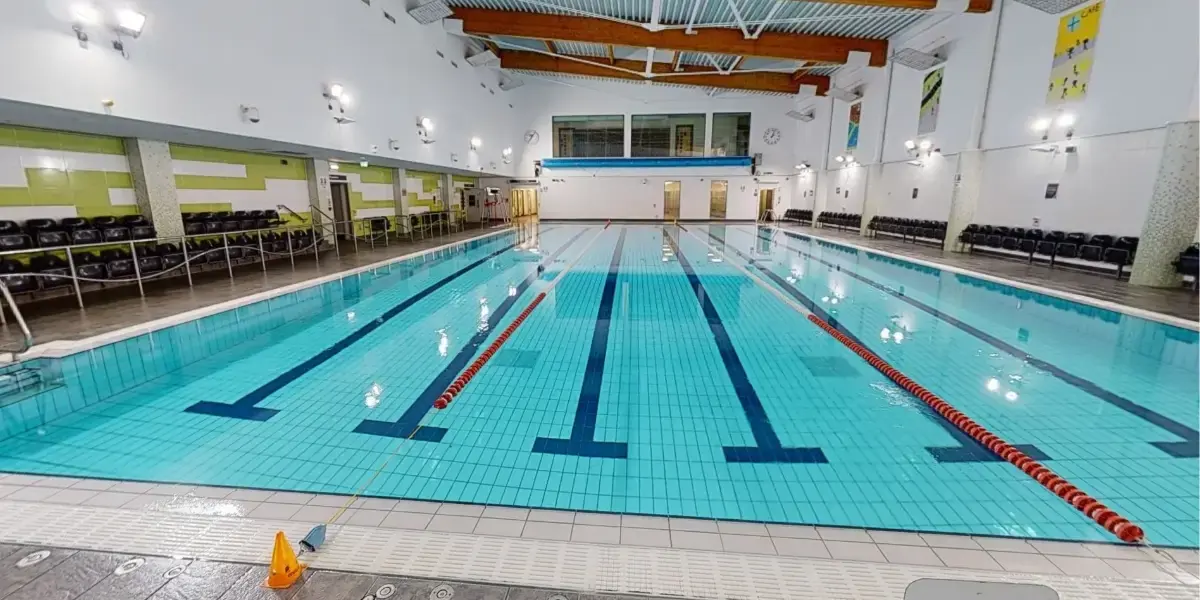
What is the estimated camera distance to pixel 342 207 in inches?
444

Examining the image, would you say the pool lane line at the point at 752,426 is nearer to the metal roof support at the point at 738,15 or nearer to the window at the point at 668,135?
the metal roof support at the point at 738,15

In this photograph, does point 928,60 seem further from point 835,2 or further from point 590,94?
point 590,94

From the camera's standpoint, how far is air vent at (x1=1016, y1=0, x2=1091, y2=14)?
278 inches

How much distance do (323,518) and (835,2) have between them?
10469 mm

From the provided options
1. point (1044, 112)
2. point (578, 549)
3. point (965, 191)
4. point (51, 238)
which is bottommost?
point (578, 549)

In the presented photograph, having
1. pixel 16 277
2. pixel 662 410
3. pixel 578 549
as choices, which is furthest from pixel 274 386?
pixel 16 277

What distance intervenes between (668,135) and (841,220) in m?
8.60

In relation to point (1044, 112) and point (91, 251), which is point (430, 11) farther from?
point (1044, 112)

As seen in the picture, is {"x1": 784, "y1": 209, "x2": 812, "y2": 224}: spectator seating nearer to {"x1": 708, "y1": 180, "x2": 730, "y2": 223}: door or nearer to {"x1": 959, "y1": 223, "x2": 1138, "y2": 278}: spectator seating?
{"x1": 708, "y1": 180, "x2": 730, "y2": 223}: door

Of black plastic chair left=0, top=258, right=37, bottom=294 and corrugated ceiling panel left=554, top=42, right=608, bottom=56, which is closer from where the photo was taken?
black plastic chair left=0, top=258, right=37, bottom=294

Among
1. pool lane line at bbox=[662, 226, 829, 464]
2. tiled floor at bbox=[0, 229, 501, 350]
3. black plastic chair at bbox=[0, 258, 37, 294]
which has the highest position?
black plastic chair at bbox=[0, 258, 37, 294]

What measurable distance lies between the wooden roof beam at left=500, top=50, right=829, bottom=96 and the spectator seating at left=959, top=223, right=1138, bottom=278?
355 inches

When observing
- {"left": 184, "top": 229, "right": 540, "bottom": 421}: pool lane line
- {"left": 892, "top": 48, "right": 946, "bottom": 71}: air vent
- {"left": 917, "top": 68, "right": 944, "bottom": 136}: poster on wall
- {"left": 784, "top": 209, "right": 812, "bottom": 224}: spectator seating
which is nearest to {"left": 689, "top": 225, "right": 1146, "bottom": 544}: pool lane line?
{"left": 184, "top": 229, "right": 540, "bottom": 421}: pool lane line

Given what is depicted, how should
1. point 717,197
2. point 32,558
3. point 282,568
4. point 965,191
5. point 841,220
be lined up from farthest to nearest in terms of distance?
point 717,197
point 841,220
point 965,191
point 32,558
point 282,568
